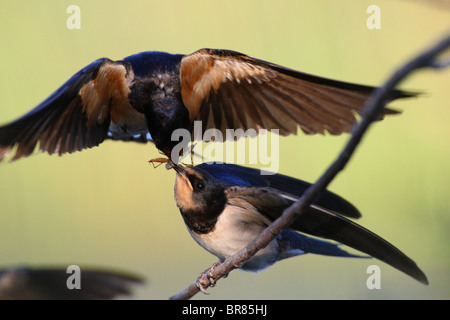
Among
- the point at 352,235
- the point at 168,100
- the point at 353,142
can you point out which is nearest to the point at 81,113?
the point at 168,100

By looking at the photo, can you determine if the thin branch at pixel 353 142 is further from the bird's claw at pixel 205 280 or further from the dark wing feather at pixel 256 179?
the dark wing feather at pixel 256 179

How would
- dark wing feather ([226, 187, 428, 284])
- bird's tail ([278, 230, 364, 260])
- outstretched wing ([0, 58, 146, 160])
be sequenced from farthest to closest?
bird's tail ([278, 230, 364, 260]), outstretched wing ([0, 58, 146, 160]), dark wing feather ([226, 187, 428, 284])

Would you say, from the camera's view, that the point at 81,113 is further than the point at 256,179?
No

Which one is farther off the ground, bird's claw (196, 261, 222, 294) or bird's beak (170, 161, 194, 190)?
bird's beak (170, 161, 194, 190)

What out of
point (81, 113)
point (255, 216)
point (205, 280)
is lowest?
point (205, 280)

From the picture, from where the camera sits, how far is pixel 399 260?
88 cm

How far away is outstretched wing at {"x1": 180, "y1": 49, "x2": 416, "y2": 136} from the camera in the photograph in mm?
912

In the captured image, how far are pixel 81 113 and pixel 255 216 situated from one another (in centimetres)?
38

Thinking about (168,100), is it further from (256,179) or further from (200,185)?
(256,179)

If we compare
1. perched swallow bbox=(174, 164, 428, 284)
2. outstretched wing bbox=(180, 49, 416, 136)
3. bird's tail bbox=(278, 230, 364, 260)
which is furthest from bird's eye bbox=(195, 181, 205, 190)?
bird's tail bbox=(278, 230, 364, 260)

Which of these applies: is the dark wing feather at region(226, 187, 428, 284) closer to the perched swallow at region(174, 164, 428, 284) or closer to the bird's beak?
the perched swallow at region(174, 164, 428, 284)

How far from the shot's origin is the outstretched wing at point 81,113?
983mm

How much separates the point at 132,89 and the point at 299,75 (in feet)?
1.09

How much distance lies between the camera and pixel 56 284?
115 centimetres
